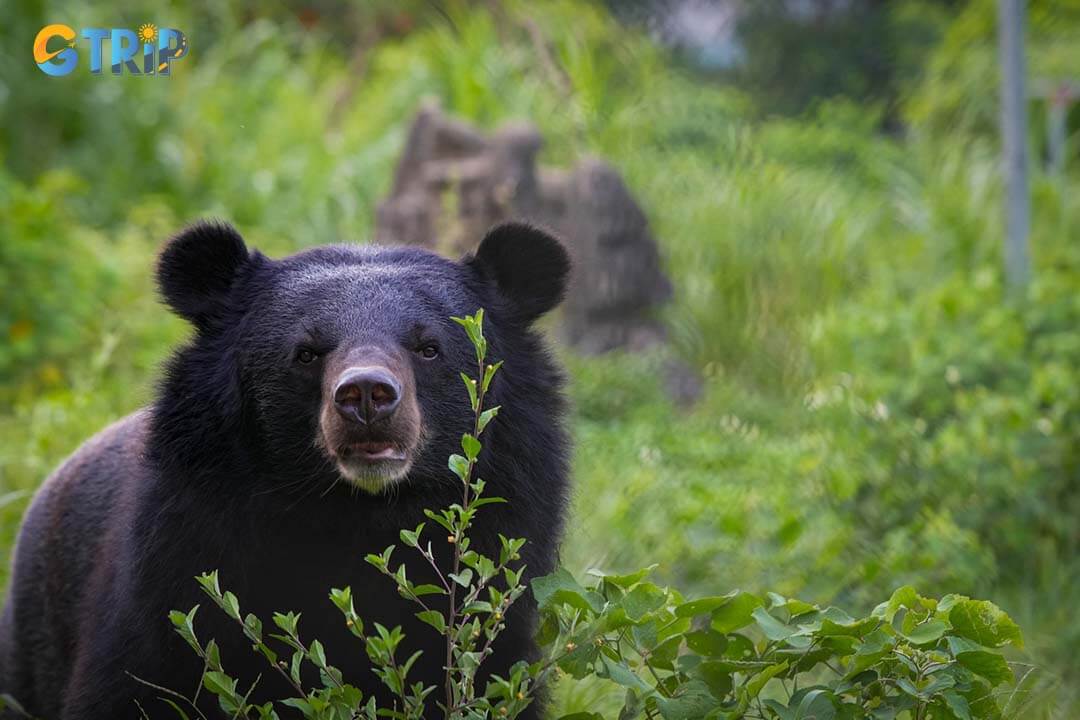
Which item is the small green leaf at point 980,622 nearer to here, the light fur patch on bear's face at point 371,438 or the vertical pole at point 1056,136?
the light fur patch on bear's face at point 371,438

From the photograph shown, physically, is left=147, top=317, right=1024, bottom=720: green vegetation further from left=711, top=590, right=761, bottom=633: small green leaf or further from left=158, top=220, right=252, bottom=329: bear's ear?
left=158, top=220, right=252, bottom=329: bear's ear

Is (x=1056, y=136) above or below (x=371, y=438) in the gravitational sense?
below

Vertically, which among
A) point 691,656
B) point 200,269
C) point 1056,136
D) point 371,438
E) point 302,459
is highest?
point 200,269

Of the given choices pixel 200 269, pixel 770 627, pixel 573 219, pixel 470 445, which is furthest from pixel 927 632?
pixel 573 219

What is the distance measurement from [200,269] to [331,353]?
1.68 feet

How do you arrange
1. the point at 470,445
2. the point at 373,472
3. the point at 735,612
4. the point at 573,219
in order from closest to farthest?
the point at 470,445 → the point at 735,612 → the point at 373,472 → the point at 573,219

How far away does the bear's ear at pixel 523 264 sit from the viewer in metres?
3.55

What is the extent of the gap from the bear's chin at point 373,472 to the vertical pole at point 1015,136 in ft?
17.4

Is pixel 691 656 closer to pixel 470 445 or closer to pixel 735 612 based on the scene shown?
pixel 735 612

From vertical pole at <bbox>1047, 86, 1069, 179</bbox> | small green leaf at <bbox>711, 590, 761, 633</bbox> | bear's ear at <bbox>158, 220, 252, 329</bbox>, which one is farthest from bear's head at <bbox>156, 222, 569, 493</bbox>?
vertical pole at <bbox>1047, 86, 1069, 179</bbox>

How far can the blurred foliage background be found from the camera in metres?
5.75

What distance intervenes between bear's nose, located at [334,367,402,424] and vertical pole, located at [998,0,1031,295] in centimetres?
536

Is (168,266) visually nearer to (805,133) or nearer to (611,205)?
(805,133)

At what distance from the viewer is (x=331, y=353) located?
310 cm
